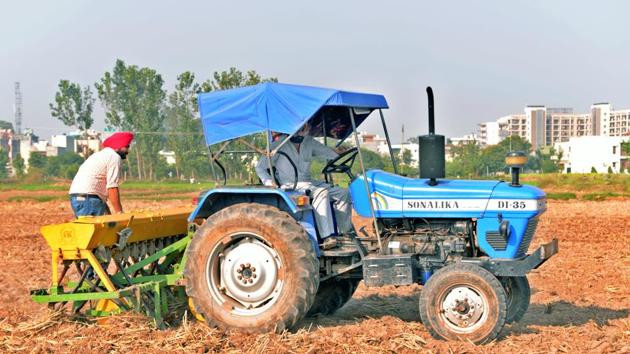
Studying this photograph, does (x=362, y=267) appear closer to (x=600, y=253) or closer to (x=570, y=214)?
(x=600, y=253)

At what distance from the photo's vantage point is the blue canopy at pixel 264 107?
24.5 feet

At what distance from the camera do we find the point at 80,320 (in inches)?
310

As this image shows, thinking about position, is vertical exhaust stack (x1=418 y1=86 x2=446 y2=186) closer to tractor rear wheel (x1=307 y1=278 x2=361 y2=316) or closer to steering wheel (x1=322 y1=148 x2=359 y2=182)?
steering wheel (x1=322 y1=148 x2=359 y2=182)

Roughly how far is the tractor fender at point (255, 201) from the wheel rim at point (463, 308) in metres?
1.31

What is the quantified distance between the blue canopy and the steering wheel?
Answer: 19.5 inches

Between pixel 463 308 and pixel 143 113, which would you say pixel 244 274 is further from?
pixel 143 113

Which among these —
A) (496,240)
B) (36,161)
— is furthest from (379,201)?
(36,161)

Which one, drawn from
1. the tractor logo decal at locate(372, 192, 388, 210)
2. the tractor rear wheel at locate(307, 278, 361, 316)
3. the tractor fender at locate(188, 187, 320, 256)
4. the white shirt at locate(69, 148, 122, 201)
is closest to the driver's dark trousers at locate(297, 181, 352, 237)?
the tractor fender at locate(188, 187, 320, 256)

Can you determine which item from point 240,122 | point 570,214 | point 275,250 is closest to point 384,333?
point 275,250

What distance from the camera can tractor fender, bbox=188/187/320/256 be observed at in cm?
749

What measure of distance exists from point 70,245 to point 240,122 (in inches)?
79.8

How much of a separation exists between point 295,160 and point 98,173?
2.43m

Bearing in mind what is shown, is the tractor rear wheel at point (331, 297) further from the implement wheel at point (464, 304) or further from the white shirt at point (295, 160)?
the implement wheel at point (464, 304)

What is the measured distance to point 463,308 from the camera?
23.6 ft
